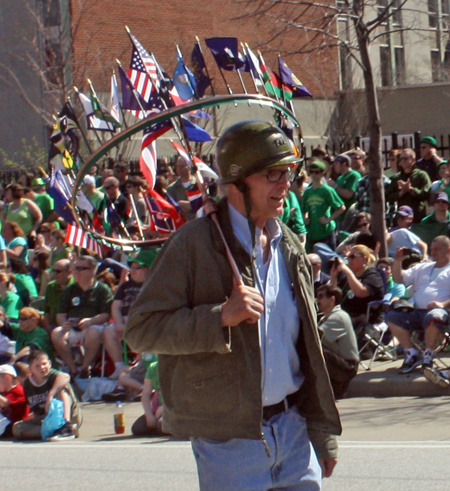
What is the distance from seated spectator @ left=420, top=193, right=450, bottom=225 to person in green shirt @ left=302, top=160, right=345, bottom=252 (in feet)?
4.08

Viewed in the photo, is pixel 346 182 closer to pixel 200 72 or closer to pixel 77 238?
pixel 77 238

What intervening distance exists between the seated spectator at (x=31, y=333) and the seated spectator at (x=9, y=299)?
757 mm

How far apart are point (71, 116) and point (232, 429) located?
7.56 meters

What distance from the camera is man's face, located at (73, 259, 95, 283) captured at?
1189 cm

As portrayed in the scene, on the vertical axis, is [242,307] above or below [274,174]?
below

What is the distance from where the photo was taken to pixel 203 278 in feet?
10.3

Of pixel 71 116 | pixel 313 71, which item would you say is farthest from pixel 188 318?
pixel 313 71

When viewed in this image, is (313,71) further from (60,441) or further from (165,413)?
(165,413)

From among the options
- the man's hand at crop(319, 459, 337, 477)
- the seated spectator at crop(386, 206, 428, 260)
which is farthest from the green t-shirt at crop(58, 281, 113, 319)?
the man's hand at crop(319, 459, 337, 477)

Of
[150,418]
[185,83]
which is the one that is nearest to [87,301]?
[150,418]

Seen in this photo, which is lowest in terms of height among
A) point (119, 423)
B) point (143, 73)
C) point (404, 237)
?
point (119, 423)

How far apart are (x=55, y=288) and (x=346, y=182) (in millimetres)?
4685

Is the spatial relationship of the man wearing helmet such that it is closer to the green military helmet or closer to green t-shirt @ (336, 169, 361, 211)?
the green military helmet

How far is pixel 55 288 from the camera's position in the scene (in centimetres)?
1259
